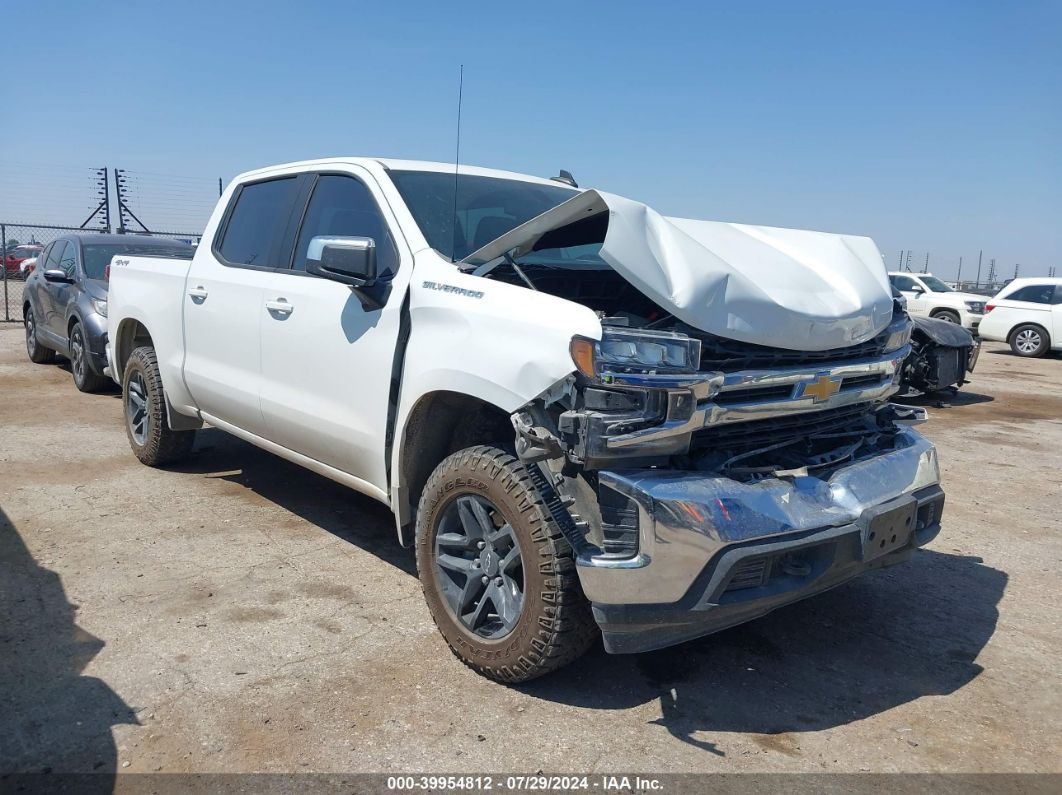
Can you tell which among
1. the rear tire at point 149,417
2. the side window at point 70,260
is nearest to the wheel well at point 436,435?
the rear tire at point 149,417

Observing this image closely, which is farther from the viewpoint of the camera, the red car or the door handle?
the red car

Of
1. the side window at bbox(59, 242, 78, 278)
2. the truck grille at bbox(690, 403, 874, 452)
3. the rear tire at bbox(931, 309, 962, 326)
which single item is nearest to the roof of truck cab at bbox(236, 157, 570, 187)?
the truck grille at bbox(690, 403, 874, 452)

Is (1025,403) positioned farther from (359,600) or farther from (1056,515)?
(359,600)

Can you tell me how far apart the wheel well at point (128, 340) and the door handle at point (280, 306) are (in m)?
2.25

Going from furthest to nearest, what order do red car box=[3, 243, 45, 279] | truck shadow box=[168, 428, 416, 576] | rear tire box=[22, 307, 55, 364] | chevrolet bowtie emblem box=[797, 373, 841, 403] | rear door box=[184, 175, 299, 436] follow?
1. red car box=[3, 243, 45, 279]
2. rear tire box=[22, 307, 55, 364]
3. truck shadow box=[168, 428, 416, 576]
4. rear door box=[184, 175, 299, 436]
5. chevrolet bowtie emblem box=[797, 373, 841, 403]

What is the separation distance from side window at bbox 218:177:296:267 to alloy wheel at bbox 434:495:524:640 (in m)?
1.99

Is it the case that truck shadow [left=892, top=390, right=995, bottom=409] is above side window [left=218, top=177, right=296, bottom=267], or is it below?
below

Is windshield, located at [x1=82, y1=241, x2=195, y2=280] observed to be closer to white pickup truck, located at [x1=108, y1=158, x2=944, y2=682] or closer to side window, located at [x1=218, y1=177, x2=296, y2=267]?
side window, located at [x1=218, y1=177, x2=296, y2=267]

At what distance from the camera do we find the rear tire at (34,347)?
11.1 metres

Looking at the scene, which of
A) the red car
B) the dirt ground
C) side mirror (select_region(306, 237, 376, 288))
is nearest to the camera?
the dirt ground

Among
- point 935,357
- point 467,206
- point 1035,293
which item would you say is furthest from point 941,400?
point 1035,293

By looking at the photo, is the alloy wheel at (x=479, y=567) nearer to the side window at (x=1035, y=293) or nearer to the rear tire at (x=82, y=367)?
the rear tire at (x=82, y=367)

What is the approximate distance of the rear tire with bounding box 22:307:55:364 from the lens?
36.3 ft

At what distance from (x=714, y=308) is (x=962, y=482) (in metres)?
4.45
